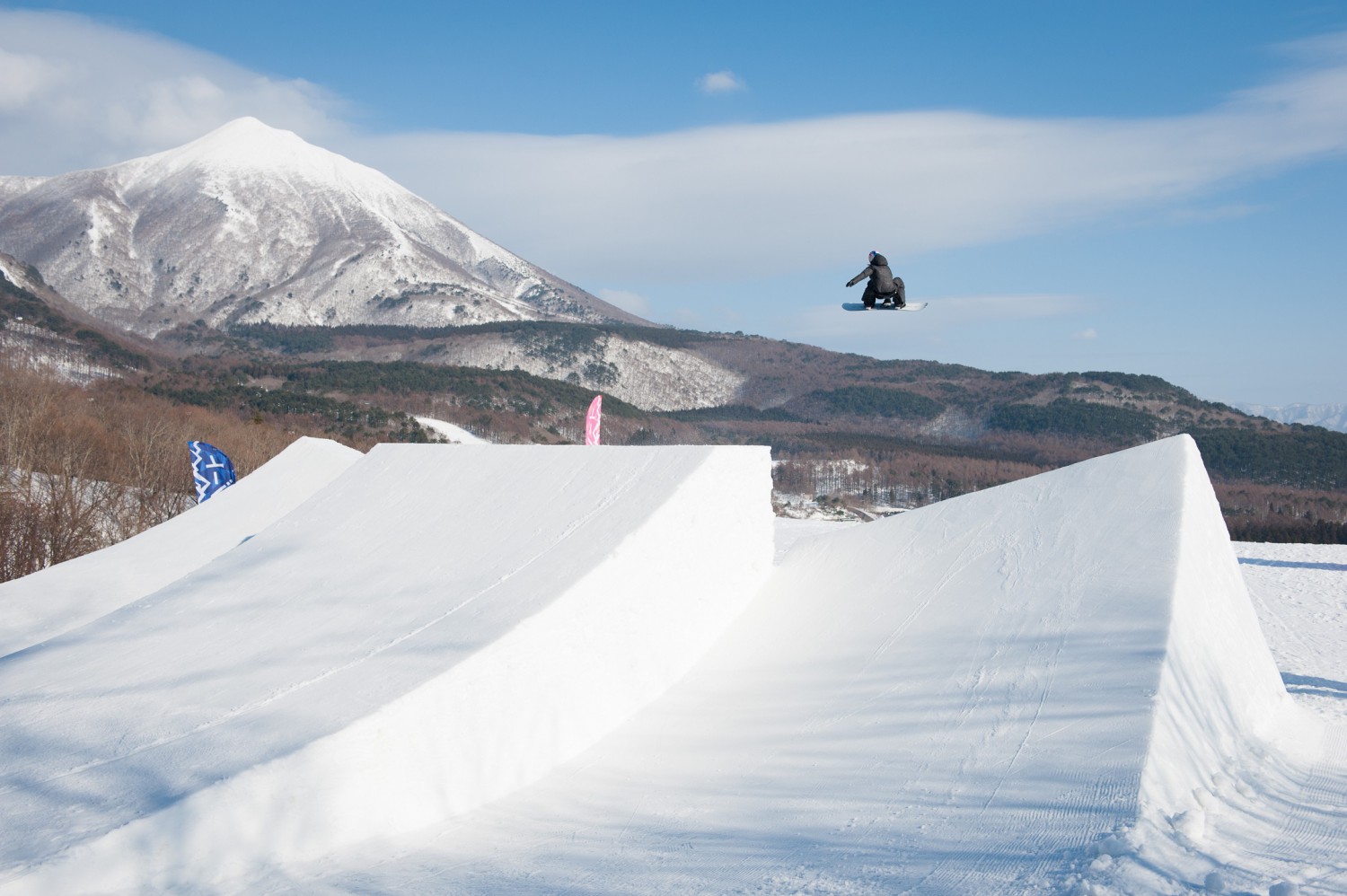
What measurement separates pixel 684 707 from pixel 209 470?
14.5 meters

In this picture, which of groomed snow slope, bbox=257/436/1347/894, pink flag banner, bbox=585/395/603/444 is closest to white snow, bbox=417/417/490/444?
pink flag banner, bbox=585/395/603/444

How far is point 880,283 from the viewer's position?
33.3ft

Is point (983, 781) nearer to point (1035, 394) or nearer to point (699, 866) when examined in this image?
point (699, 866)

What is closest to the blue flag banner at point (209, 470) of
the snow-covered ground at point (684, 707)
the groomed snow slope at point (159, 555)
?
the groomed snow slope at point (159, 555)

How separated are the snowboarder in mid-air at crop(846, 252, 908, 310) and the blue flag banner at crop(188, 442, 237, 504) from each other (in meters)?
14.1

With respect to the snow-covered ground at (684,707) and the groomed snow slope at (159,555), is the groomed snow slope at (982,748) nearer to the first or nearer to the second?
the snow-covered ground at (684,707)

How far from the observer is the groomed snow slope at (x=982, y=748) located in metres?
5.09

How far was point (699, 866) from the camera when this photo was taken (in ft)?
18.0

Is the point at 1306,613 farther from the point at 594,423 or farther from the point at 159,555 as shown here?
the point at 159,555

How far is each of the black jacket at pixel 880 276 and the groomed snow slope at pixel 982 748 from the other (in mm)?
2415

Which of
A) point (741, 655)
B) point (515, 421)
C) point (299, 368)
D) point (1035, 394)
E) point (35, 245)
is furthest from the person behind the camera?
point (35, 245)

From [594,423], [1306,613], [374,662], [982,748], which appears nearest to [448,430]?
[594,423]

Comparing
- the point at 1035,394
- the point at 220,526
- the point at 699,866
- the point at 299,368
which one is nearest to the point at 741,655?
the point at 699,866

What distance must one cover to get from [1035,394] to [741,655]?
109 metres
